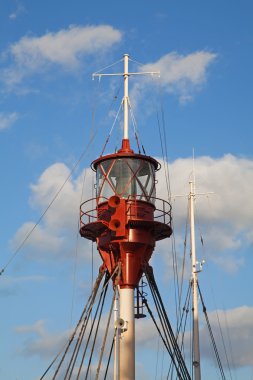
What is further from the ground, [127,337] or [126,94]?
[126,94]

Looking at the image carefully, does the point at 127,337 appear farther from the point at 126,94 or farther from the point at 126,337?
the point at 126,94

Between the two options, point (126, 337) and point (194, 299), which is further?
point (194, 299)

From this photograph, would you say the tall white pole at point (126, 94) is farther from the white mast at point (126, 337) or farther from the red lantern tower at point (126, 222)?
the white mast at point (126, 337)

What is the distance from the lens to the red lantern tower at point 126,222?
101 ft

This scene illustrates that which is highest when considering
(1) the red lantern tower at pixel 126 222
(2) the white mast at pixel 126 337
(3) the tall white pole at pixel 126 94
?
(3) the tall white pole at pixel 126 94

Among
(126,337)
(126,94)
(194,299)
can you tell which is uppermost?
(126,94)

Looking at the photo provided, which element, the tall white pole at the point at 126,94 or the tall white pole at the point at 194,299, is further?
the tall white pole at the point at 194,299

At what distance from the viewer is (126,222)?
102ft

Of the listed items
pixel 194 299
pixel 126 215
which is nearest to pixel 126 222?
pixel 126 215

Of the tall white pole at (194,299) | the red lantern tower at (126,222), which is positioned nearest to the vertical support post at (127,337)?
the red lantern tower at (126,222)

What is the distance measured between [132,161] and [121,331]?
694cm

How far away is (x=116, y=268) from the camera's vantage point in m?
31.3

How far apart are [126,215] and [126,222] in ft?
0.89

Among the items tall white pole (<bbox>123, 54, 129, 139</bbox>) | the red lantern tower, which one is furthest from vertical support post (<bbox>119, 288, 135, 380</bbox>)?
tall white pole (<bbox>123, 54, 129, 139</bbox>)
